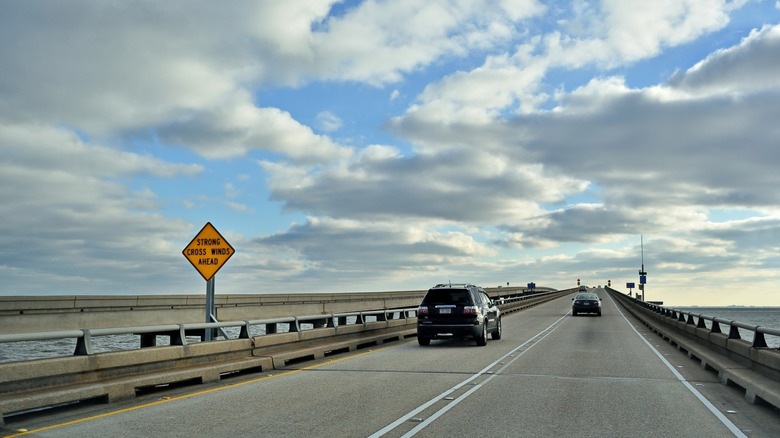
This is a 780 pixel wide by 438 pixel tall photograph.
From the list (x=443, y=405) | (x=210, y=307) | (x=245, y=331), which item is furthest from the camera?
(x=210, y=307)

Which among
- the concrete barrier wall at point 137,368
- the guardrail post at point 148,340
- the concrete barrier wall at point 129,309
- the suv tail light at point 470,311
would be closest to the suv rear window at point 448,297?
the suv tail light at point 470,311

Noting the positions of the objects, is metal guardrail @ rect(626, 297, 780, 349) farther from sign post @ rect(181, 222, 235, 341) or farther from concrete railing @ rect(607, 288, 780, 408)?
sign post @ rect(181, 222, 235, 341)

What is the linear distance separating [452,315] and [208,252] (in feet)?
26.1

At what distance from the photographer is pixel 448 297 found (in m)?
20.7

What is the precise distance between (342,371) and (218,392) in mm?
3491

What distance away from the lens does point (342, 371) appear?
13648 mm

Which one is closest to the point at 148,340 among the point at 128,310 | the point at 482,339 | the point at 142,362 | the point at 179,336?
the point at 179,336

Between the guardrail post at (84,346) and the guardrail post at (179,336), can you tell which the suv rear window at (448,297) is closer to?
the guardrail post at (179,336)

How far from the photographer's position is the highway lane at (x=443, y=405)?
7.89m

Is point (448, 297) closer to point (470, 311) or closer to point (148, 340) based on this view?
point (470, 311)

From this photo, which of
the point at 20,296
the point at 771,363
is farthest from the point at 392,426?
the point at 20,296

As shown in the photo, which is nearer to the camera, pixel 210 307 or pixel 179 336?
pixel 179 336

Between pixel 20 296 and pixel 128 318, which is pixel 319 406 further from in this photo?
pixel 20 296

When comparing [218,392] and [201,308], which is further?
[201,308]
